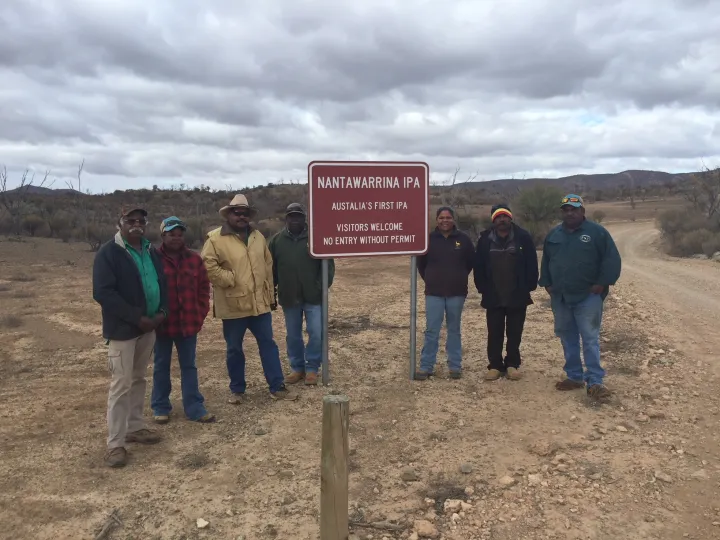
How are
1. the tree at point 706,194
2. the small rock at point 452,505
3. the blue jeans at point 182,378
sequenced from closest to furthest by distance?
the small rock at point 452,505 → the blue jeans at point 182,378 → the tree at point 706,194

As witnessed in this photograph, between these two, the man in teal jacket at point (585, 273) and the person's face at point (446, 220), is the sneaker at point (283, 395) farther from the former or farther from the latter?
the man in teal jacket at point (585, 273)

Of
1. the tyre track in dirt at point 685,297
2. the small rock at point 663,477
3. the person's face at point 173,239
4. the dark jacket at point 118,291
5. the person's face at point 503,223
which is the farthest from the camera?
the tyre track in dirt at point 685,297

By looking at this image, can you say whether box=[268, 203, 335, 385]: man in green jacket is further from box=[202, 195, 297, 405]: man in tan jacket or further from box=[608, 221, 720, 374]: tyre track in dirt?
box=[608, 221, 720, 374]: tyre track in dirt

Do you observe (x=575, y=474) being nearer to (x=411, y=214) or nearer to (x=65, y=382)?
(x=411, y=214)

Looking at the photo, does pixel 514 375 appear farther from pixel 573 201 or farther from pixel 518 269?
pixel 573 201

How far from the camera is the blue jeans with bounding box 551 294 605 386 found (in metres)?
5.38

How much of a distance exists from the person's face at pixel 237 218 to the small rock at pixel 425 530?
306cm

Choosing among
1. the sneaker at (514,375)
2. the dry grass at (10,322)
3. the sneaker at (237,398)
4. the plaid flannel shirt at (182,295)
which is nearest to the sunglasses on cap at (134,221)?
the plaid flannel shirt at (182,295)

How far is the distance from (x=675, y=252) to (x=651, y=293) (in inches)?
510

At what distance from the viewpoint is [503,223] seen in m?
5.76

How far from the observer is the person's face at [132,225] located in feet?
14.0

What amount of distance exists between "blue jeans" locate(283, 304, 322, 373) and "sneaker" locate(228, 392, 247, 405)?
2.31ft

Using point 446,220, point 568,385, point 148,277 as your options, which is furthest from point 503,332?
point 148,277

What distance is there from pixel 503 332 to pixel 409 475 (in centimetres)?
247
